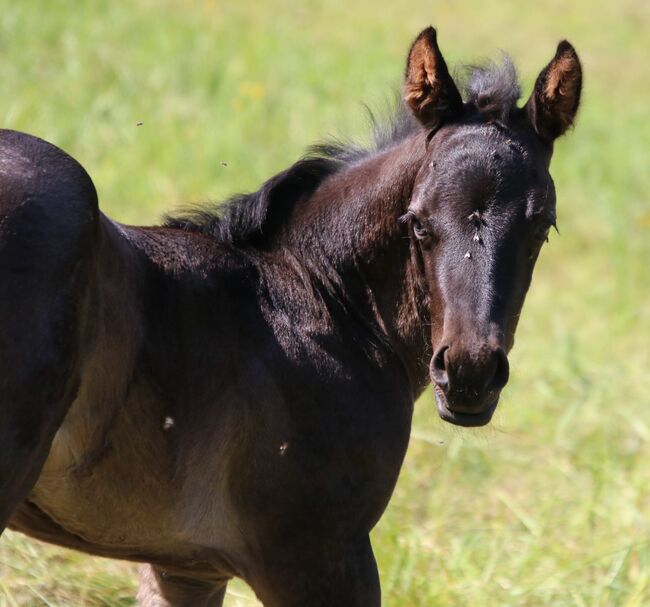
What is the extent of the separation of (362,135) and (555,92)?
72cm

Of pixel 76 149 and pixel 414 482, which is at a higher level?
pixel 76 149

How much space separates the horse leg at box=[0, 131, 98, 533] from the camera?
2463mm

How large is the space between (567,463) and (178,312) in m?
3.59

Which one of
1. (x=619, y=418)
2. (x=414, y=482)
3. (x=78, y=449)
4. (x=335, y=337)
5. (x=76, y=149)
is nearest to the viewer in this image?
(x=78, y=449)

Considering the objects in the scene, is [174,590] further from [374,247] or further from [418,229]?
[418,229]

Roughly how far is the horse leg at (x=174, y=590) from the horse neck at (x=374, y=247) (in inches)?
35.8

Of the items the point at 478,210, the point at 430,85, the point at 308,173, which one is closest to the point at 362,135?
the point at 308,173

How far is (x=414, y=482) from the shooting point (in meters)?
5.60

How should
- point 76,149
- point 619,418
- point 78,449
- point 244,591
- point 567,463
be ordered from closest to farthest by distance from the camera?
point 78,449 < point 244,591 < point 567,463 < point 619,418 < point 76,149

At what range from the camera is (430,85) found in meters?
3.28

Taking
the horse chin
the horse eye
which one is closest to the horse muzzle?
the horse chin

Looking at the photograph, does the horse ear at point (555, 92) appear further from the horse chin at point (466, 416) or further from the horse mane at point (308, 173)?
the horse chin at point (466, 416)

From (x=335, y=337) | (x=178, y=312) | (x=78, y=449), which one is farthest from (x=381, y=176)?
(x=78, y=449)

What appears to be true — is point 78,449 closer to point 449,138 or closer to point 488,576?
point 449,138
